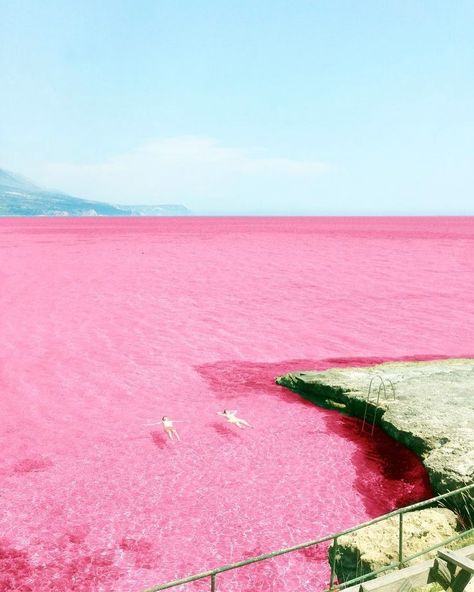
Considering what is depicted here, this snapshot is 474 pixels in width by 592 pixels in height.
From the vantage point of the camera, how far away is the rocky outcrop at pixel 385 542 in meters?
7.84

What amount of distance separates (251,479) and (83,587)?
434 cm

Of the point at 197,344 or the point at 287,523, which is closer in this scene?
the point at 287,523

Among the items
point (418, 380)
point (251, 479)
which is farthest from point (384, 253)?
point (251, 479)

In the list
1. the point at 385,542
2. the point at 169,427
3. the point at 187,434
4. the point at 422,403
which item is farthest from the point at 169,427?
the point at 385,542

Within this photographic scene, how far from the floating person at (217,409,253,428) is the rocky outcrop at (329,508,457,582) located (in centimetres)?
643

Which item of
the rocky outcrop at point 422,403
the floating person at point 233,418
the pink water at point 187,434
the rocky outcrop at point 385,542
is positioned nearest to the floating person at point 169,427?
the pink water at point 187,434

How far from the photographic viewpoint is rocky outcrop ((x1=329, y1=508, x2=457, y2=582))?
7840mm

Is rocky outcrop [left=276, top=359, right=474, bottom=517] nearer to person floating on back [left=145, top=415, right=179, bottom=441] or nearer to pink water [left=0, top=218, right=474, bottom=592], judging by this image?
pink water [left=0, top=218, right=474, bottom=592]

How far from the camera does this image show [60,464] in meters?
12.6

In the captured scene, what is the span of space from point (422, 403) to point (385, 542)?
21.7 ft

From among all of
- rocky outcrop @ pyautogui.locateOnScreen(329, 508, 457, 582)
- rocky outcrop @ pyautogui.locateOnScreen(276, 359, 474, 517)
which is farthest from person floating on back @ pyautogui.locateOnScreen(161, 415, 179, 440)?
rocky outcrop @ pyautogui.locateOnScreen(329, 508, 457, 582)

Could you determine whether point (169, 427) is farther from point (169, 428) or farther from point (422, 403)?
point (422, 403)

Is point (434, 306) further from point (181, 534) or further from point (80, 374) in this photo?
point (181, 534)

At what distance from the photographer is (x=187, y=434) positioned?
1433cm
